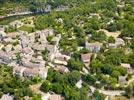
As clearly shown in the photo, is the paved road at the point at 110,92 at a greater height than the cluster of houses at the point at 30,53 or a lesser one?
lesser

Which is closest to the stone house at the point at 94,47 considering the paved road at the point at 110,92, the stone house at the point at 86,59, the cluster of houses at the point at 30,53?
the stone house at the point at 86,59

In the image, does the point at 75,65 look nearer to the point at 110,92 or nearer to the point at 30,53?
the point at 110,92

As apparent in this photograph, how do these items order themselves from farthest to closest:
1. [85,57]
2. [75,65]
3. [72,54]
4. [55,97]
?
1. [72,54]
2. [85,57]
3. [75,65]
4. [55,97]

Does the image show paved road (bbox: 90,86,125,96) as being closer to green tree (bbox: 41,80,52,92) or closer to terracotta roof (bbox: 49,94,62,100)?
terracotta roof (bbox: 49,94,62,100)

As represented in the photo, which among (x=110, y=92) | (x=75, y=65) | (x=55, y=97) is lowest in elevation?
(x=110, y=92)

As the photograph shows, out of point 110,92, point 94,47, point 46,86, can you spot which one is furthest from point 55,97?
point 94,47

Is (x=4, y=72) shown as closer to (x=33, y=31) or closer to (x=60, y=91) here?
(x=60, y=91)

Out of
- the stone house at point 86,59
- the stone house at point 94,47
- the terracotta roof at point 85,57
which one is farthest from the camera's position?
the stone house at point 94,47

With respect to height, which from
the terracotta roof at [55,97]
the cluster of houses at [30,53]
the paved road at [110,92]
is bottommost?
the paved road at [110,92]

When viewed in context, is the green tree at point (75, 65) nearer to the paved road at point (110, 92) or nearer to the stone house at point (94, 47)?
the stone house at point (94, 47)

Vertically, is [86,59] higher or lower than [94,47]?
lower

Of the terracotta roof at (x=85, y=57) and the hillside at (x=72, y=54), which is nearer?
the hillside at (x=72, y=54)
